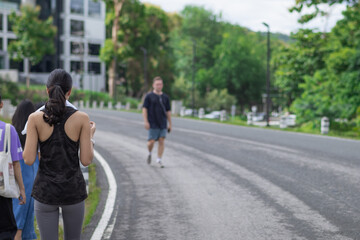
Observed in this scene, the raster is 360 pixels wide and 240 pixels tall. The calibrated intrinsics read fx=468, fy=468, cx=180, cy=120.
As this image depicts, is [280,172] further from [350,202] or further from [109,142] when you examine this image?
[109,142]

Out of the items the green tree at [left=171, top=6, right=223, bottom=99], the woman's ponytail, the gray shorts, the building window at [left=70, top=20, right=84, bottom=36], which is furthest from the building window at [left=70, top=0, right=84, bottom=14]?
the woman's ponytail

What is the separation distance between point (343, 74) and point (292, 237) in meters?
20.8

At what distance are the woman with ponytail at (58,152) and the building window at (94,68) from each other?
76.3 meters

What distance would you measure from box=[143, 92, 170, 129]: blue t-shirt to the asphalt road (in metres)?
1.09

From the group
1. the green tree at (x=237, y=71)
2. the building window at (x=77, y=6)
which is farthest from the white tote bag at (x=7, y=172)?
the building window at (x=77, y=6)

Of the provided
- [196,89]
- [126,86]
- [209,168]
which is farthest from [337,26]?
[126,86]

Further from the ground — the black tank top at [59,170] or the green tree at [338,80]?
the green tree at [338,80]

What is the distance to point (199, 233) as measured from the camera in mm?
5789

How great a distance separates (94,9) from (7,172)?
264ft

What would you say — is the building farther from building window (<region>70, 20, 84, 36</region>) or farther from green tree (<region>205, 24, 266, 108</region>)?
green tree (<region>205, 24, 266, 108</region>)

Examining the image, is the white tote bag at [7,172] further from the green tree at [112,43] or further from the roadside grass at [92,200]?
the green tree at [112,43]

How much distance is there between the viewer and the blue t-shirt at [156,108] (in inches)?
427

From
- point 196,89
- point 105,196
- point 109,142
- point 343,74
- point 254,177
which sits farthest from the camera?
point 196,89

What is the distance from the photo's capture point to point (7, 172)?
12.4 feet
